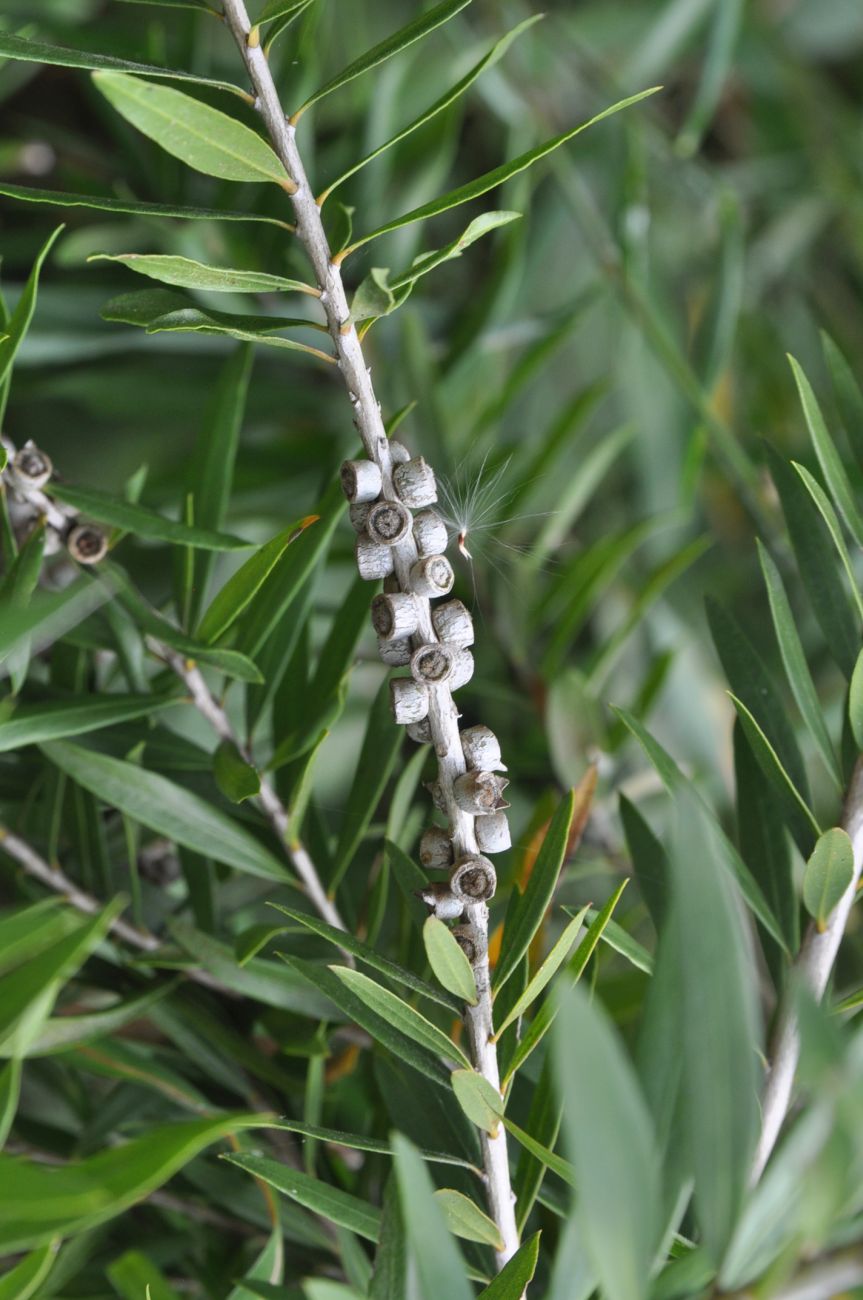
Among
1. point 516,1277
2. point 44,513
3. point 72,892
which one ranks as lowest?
point 516,1277

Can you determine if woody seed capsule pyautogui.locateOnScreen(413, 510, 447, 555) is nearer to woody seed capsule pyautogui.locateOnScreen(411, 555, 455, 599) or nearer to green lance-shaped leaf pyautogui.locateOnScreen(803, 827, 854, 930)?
woody seed capsule pyautogui.locateOnScreen(411, 555, 455, 599)

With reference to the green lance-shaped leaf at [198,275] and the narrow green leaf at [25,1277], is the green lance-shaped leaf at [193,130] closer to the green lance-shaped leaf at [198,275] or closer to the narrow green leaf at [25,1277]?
the green lance-shaped leaf at [198,275]

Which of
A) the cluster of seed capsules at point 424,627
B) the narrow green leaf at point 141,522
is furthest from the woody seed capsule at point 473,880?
the narrow green leaf at point 141,522

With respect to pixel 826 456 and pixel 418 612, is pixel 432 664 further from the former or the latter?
pixel 826 456

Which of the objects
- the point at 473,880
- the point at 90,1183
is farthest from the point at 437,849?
the point at 90,1183

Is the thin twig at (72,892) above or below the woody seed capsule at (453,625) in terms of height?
below

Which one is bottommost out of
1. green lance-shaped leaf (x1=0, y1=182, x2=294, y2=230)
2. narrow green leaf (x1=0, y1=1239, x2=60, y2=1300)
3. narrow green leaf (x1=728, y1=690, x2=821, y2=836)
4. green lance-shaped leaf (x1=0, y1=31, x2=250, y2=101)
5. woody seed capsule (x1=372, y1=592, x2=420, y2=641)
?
narrow green leaf (x1=0, y1=1239, x2=60, y2=1300)

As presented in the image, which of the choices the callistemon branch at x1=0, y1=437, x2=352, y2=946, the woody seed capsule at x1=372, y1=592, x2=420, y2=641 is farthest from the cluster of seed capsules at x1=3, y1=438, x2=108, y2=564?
the woody seed capsule at x1=372, y1=592, x2=420, y2=641
